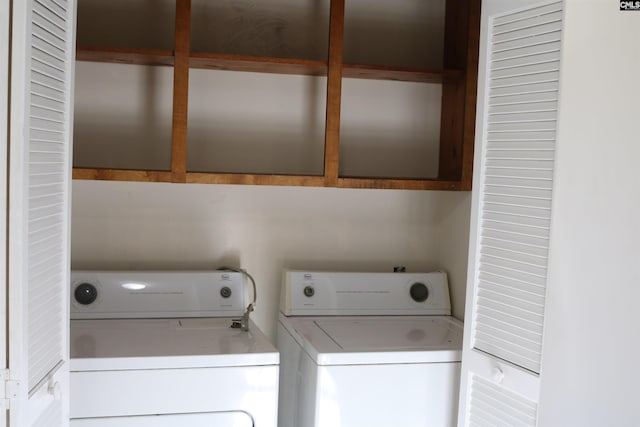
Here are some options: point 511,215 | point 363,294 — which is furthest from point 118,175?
point 511,215

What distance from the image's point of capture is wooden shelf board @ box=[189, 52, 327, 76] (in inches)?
98.9

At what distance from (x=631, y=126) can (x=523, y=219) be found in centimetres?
35

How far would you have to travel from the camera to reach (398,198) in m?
3.03

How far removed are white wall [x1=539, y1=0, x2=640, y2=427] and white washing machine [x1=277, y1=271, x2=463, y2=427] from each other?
515 millimetres

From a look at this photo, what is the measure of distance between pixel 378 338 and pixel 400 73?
963 millimetres

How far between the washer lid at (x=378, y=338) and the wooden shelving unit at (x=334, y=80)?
20.1 inches

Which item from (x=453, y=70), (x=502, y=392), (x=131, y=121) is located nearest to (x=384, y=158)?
(x=453, y=70)

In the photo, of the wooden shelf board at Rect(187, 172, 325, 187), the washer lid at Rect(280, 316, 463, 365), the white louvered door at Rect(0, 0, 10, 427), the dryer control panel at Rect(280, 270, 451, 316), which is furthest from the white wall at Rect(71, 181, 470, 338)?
the white louvered door at Rect(0, 0, 10, 427)

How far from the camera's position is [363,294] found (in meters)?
2.88

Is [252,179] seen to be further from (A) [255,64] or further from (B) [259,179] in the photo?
(A) [255,64]

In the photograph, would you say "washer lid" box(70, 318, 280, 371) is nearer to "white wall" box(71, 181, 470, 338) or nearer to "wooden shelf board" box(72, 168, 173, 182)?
"white wall" box(71, 181, 470, 338)

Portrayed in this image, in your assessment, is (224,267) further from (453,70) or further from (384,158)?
(453,70)

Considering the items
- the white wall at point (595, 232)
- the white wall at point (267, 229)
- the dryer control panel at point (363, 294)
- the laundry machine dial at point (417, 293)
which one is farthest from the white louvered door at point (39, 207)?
the laundry machine dial at point (417, 293)

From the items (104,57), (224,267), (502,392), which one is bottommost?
(502,392)
